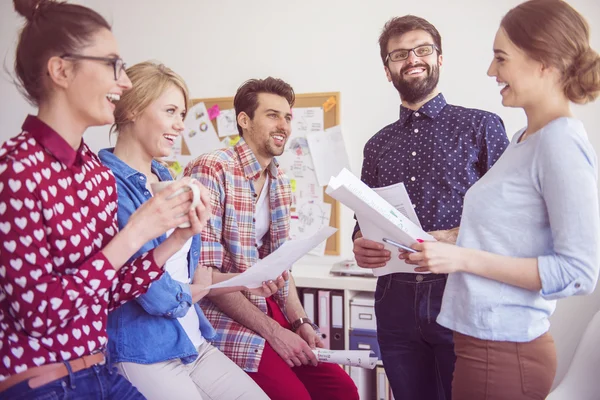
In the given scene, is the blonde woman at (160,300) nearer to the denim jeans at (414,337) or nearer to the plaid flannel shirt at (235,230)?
the plaid flannel shirt at (235,230)

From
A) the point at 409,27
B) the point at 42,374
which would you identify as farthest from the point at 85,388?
the point at 409,27

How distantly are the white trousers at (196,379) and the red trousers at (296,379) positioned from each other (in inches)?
6.6

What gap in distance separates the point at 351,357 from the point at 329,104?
174 cm

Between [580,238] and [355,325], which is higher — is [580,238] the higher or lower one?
the higher one

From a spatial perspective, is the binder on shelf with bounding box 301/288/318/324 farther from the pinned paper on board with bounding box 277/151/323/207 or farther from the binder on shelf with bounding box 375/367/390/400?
the pinned paper on board with bounding box 277/151/323/207

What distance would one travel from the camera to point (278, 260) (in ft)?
4.70

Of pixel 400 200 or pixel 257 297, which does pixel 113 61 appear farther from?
pixel 257 297

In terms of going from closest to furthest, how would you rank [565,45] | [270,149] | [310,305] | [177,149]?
[565,45] < [270,149] < [310,305] < [177,149]

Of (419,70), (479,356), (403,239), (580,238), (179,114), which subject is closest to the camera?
(580,238)

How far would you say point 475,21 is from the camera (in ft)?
9.29

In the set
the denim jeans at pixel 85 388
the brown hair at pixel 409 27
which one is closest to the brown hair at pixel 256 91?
the brown hair at pixel 409 27

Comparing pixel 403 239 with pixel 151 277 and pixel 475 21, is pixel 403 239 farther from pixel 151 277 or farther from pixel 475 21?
pixel 475 21

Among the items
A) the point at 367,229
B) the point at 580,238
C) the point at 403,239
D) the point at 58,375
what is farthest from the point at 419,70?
the point at 58,375

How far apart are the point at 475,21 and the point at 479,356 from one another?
2176mm
